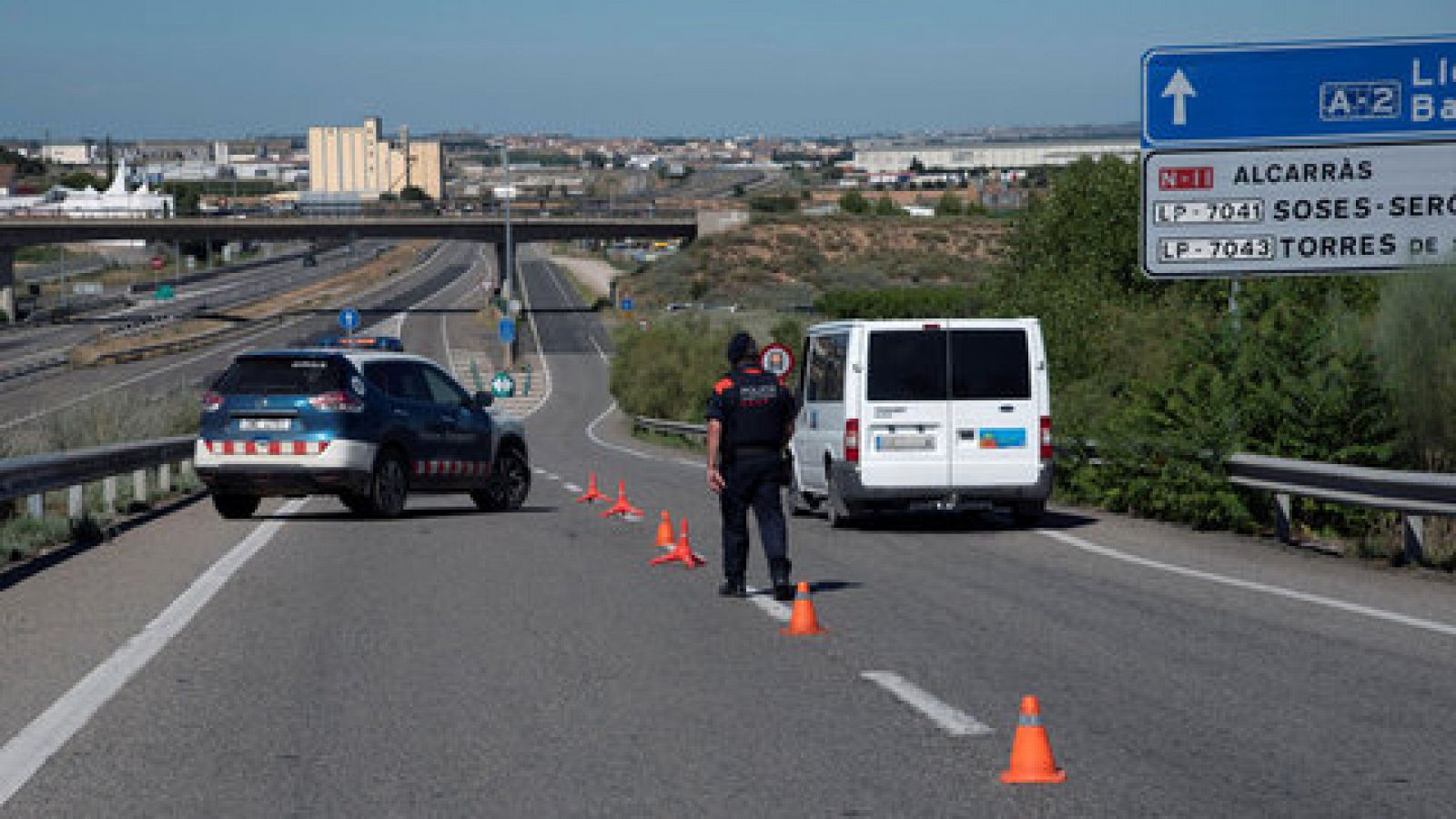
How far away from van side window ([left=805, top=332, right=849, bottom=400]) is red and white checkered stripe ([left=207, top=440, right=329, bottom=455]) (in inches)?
205

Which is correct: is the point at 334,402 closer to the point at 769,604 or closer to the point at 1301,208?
the point at 769,604

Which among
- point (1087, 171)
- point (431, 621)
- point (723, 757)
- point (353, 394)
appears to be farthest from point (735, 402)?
point (1087, 171)

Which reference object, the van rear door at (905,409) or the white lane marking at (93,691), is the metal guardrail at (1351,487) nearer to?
the van rear door at (905,409)

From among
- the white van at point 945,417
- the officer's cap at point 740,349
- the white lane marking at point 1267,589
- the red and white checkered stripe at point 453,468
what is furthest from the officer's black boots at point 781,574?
the red and white checkered stripe at point 453,468

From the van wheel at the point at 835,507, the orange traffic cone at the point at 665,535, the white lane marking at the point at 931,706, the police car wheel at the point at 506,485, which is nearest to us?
the white lane marking at the point at 931,706

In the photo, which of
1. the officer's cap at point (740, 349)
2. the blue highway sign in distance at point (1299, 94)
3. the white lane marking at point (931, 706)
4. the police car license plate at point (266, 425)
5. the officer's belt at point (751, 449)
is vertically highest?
the blue highway sign in distance at point (1299, 94)

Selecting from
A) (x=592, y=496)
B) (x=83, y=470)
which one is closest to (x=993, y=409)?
(x=592, y=496)

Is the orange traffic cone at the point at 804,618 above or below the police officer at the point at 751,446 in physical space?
below

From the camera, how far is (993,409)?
20.1 meters

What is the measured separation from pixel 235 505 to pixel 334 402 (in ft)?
6.68

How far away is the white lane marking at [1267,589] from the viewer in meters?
12.2

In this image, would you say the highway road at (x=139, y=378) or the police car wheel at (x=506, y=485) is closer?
the police car wheel at (x=506, y=485)

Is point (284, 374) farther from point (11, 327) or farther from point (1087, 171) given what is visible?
point (11, 327)

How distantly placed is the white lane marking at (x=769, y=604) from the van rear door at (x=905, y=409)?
5.70 m
